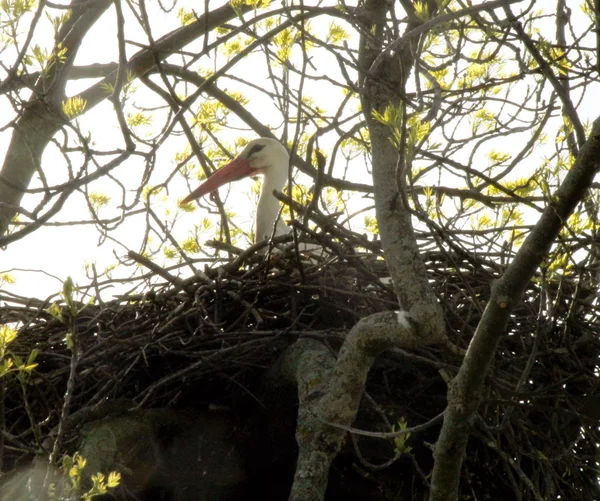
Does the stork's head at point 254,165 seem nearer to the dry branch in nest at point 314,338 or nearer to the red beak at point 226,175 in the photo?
the red beak at point 226,175

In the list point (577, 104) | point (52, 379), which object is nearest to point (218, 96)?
point (52, 379)

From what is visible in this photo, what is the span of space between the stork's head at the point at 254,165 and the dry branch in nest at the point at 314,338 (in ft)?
5.34

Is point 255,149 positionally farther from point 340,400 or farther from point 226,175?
point 340,400

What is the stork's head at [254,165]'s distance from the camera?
4930mm

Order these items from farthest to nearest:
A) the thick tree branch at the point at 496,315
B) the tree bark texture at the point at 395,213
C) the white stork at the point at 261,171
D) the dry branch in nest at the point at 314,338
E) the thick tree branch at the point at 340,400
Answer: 1. the white stork at the point at 261,171
2. the dry branch in nest at the point at 314,338
3. the thick tree branch at the point at 340,400
4. the tree bark texture at the point at 395,213
5. the thick tree branch at the point at 496,315

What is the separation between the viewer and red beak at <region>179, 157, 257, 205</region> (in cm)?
491

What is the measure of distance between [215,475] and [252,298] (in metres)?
0.70

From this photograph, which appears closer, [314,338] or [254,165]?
[314,338]

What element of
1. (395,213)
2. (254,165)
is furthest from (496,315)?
(254,165)

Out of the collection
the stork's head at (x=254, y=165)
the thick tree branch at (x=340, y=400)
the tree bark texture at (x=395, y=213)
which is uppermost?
the stork's head at (x=254, y=165)

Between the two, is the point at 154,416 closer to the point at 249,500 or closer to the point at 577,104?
the point at 249,500

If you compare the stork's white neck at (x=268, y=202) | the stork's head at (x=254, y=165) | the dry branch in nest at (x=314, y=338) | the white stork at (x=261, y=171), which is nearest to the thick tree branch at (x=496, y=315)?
the dry branch in nest at (x=314, y=338)

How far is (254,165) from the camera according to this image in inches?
196

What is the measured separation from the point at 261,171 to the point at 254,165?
2.6 inches
